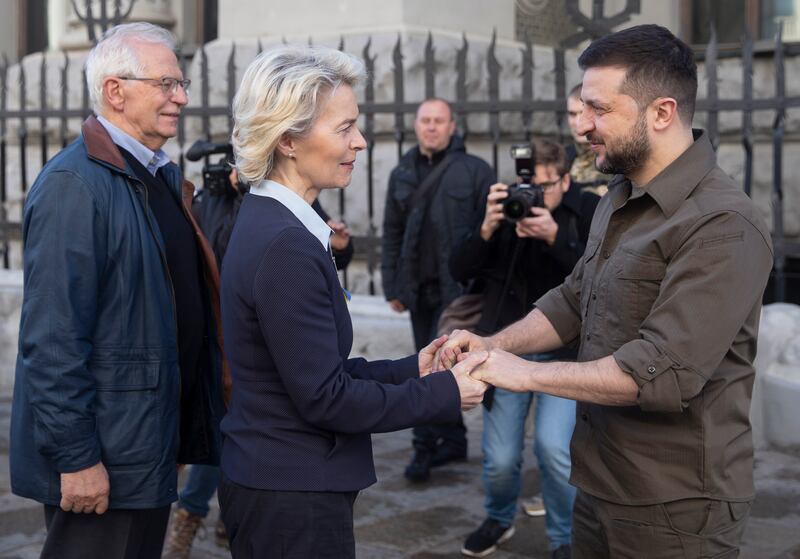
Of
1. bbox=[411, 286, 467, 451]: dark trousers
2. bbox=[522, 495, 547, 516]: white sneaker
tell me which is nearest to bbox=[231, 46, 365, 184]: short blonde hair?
bbox=[522, 495, 547, 516]: white sneaker

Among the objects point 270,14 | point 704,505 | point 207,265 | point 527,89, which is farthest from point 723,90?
point 704,505

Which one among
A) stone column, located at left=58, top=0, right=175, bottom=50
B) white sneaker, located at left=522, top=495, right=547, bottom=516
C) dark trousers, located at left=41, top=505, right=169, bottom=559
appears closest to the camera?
dark trousers, located at left=41, top=505, right=169, bottom=559

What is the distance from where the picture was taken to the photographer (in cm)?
427

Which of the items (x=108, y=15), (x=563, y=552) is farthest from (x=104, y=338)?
(x=108, y=15)

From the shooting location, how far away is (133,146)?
330cm

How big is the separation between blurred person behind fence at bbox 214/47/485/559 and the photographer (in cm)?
172

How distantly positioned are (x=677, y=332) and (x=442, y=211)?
344 cm

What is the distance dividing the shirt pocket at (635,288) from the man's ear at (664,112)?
0.97ft

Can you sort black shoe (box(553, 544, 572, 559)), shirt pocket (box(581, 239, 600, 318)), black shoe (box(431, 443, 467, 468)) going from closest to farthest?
shirt pocket (box(581, 239, 600, 318)) < black shoe (box(553, 544, 572, 559)) < black shoe (box(431, 443, 467, 468))

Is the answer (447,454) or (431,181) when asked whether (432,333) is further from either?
(431,181)

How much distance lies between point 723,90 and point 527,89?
2.46m

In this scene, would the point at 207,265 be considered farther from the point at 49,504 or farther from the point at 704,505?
the point at 704,505

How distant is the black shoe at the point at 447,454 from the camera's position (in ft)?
18.6

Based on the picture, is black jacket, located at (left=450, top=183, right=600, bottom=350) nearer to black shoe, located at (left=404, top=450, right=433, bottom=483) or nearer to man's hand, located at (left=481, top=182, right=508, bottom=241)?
man's hand, located at (left=481, top=182, right=508, bottom=241)
